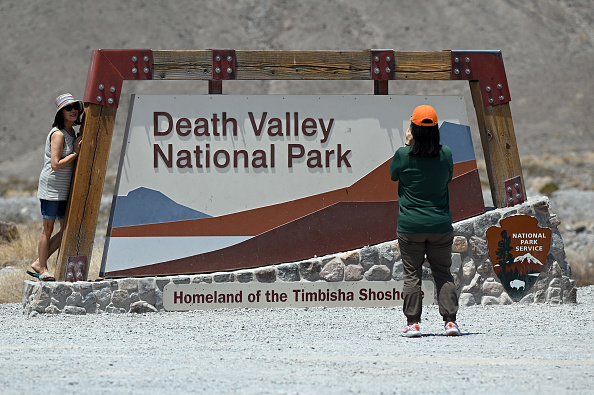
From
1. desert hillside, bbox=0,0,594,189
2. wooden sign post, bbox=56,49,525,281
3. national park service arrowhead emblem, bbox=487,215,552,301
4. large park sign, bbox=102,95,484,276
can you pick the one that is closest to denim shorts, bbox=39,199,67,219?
wooden sign post, bbox=56,49,525,281

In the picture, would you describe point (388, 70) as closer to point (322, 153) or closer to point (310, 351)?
point (322, 153)

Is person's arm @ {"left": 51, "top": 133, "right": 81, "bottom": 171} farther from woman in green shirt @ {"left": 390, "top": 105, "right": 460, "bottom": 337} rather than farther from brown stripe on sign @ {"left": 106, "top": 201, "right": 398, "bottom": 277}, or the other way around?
woman in green shirt @ {"left": 390, "top": 105, "right": 460, "bottom": 337}

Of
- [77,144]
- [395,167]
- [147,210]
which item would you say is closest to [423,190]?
[395,167]

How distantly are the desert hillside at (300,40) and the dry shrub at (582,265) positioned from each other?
39.7 meters

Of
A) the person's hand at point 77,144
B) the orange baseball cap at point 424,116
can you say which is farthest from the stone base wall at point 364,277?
the orange baseball cap at point 424,116

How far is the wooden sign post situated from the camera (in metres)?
8.95

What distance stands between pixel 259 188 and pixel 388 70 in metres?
1.85

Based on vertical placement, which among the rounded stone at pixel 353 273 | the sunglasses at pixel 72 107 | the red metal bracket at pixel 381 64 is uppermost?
the red metal bracket at pixel 381 64

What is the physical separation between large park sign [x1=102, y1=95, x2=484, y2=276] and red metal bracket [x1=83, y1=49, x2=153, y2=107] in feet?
0.84

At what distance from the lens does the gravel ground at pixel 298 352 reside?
208 inches

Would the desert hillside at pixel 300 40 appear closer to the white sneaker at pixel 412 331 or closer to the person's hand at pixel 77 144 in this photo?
the person's hand at pixel 77 144

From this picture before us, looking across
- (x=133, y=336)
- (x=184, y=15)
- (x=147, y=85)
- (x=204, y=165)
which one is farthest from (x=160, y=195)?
(x=184, y=15)

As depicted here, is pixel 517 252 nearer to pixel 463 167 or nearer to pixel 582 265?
pixel 463 167

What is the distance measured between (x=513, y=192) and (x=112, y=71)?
A: 4423mm
